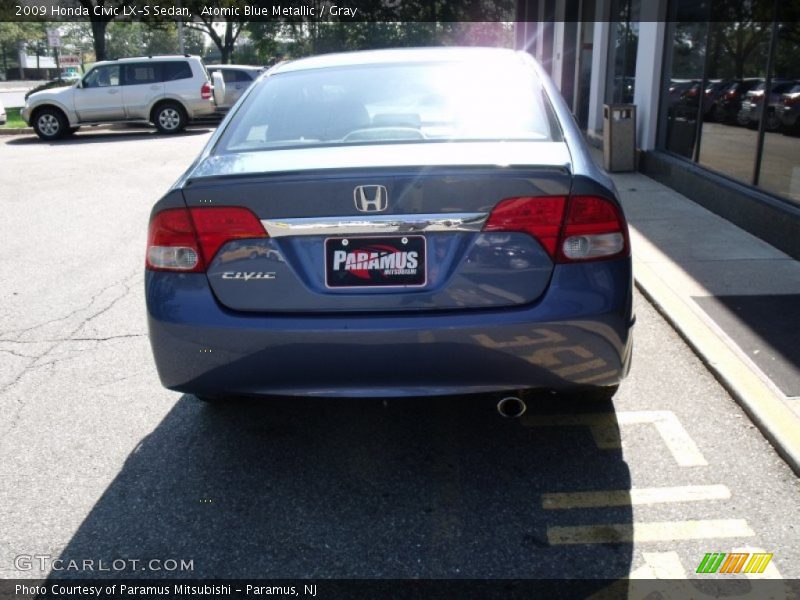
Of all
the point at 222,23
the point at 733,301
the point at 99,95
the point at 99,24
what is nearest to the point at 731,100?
the point at 733,301

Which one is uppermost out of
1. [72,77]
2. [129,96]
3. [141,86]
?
[141,86]

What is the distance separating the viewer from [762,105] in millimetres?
7477

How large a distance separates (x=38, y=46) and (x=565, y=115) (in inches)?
3515

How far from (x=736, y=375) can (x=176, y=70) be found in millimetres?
18649

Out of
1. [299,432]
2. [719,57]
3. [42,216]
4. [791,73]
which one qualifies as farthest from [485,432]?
[42,216]

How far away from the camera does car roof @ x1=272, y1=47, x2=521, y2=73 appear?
4.16m

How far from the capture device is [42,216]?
371 inches

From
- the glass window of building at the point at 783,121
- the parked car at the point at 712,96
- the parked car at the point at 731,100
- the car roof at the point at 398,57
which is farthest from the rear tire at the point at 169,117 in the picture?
the car roof at the point at 398,57

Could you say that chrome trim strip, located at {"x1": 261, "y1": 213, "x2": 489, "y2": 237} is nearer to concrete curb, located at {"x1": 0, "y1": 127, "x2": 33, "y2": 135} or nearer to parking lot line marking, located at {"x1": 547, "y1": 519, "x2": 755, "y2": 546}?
parking lot line marking, located at {"x1": 547, "y1": 519, "x2": 755, "y2": 546}

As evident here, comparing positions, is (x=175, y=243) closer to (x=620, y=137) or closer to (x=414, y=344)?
(x=414, y=344)

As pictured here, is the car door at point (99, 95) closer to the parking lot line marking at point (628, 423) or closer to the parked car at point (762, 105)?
the parked car at point (762, 105)

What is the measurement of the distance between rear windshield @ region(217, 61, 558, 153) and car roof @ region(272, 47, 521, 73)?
98 millimetres

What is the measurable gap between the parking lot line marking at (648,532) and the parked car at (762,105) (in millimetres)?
5365

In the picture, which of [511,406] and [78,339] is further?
[78,339]
